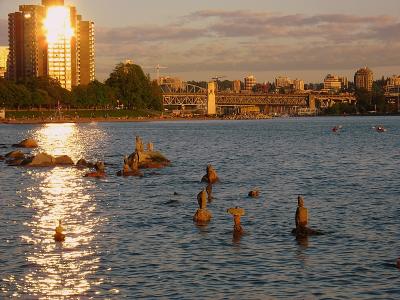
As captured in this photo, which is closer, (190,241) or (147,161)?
(190,241)

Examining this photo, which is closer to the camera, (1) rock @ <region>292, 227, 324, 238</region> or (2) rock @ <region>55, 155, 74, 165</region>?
(1) rock @ <region>292, 227, 324, 238</region>

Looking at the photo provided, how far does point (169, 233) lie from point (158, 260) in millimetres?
6023

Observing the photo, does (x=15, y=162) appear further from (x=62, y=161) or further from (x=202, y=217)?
(x=202, y=217)

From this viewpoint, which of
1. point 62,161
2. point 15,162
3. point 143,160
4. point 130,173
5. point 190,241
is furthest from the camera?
point 15,162

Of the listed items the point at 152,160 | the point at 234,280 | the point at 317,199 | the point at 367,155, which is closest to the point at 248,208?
the point at 317,199

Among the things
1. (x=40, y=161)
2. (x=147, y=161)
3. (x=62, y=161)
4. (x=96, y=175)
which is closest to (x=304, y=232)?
(x=96, y=175)

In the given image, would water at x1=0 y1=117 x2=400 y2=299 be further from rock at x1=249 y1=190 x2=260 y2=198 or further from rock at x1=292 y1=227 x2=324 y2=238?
rock at x1=249 y1=190 x2=260 y2=198

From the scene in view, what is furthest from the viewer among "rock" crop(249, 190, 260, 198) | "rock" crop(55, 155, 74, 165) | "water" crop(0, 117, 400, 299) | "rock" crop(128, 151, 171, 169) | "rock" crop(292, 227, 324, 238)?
"rock" crop(55, 155, 74, 165)

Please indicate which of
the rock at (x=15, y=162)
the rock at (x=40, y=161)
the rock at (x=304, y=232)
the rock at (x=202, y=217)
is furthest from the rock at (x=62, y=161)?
the rock at (x=304, y=232)

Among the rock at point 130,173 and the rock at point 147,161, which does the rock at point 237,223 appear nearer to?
the rock at point 130,173

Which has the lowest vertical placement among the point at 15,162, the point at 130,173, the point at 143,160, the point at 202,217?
the point at 15,162

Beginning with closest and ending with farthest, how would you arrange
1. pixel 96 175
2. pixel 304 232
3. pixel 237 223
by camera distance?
pixel 304 232 < pixel 237 223 < pixel 96 175

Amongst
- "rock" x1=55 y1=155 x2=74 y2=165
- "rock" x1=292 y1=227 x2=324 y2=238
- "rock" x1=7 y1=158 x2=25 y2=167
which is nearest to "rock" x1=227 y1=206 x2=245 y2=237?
"rock" x1=292 y1=227 x2=324 y2=238

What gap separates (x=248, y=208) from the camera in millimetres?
48094
